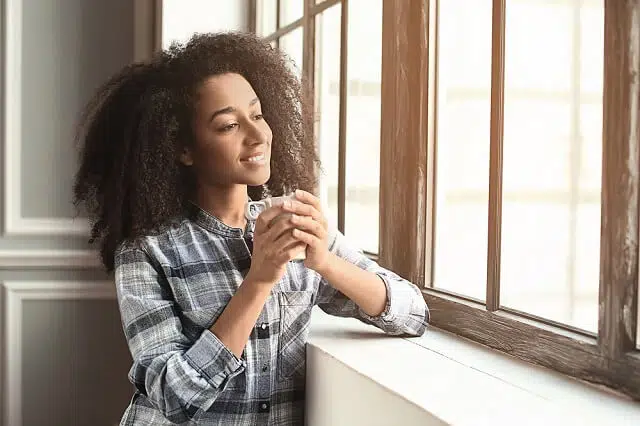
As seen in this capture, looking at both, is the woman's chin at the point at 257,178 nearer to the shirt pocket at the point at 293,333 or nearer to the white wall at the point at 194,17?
the shirt pocket at the point at 293,333

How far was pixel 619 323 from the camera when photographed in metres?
0.96

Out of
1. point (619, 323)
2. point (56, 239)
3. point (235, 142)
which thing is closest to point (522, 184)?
point (619, 323)

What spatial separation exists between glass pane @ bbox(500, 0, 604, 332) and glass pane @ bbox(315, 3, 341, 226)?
67 cm

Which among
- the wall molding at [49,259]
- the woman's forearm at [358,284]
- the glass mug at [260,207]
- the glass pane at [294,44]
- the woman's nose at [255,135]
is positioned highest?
the glass pane at [294,44]

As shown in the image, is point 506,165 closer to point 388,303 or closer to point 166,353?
point 388,303

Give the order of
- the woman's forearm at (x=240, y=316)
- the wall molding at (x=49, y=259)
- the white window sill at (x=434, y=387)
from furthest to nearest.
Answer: the wall molding at (x=49, y=259), the woman's forearm at (x=240, y=316), the white window sill at (x=434, y=387)

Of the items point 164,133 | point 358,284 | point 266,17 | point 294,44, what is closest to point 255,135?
point 164,133

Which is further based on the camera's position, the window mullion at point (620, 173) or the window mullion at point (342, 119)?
the window mullion at point (342, 119)

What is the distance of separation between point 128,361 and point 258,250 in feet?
5.66

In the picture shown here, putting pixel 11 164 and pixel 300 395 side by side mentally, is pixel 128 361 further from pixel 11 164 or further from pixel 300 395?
pixel 300 395

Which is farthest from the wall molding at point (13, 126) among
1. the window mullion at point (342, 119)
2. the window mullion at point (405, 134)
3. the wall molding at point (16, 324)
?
the window mullion at point (405, 134)

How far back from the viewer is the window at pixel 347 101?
167 centimetres

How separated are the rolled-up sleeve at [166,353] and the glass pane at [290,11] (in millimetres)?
1061

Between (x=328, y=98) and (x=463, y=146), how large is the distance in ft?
2.00
